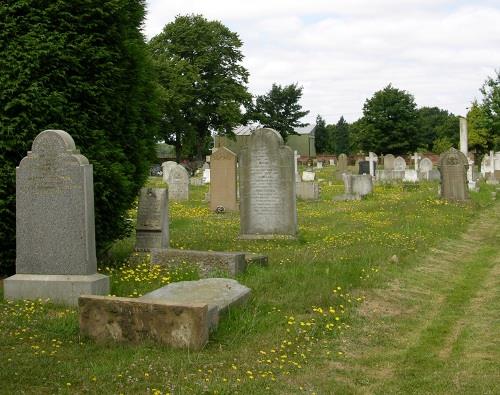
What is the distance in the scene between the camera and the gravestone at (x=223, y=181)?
2017cm

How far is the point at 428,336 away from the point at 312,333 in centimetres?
125

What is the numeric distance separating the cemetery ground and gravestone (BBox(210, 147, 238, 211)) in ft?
25.6

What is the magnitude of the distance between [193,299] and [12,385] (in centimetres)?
215

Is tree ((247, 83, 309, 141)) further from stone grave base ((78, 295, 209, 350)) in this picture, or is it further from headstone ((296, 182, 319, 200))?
stone grave base ((78, 295, 209, 350))

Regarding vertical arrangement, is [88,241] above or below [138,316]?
above

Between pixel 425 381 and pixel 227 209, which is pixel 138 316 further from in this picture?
pixel 227 209

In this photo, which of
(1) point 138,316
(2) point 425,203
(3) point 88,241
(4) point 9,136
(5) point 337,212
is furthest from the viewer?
(2) point 425,203

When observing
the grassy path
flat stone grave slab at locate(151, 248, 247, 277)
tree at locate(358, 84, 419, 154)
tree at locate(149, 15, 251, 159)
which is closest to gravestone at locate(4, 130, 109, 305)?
flat stone grave slab at locate(151, 248, 247, 277)

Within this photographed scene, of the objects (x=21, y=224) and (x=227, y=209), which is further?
(x=227, y=209)

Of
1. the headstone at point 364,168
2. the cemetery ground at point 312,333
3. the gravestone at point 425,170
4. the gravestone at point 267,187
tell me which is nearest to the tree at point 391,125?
the gravestone at point 425,170

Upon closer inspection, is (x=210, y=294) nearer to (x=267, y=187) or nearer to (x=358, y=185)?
(x=267, y=187)

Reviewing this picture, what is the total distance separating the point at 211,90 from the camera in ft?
187

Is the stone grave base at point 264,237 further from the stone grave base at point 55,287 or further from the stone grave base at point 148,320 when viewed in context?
the stone grave base at point 148,320

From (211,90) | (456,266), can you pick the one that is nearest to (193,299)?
(456,266)
